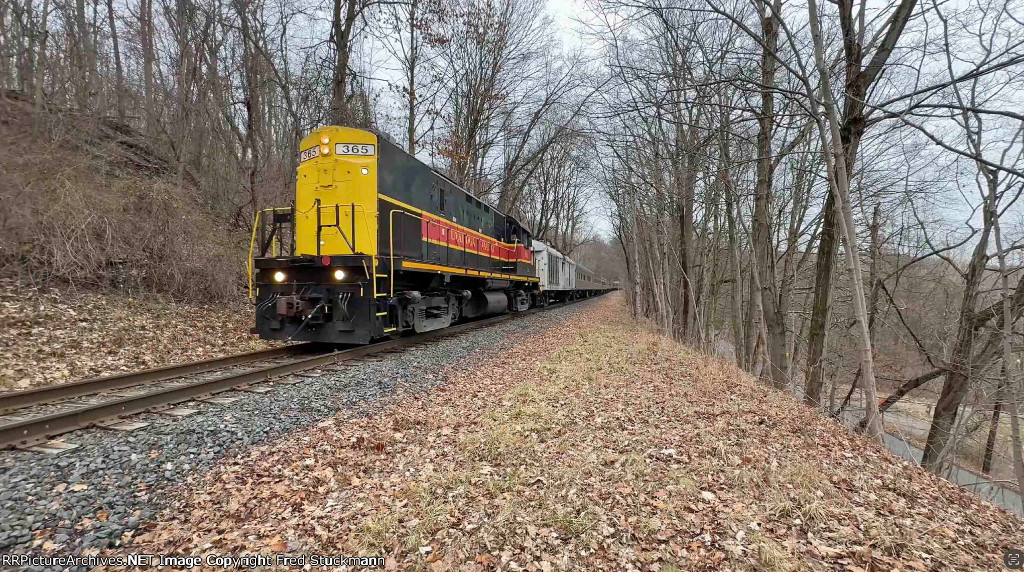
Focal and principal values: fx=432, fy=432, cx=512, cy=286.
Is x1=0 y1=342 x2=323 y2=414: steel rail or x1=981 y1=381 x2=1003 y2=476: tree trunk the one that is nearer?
x1=0 y1=342 x2=323 y2=414: steel rail

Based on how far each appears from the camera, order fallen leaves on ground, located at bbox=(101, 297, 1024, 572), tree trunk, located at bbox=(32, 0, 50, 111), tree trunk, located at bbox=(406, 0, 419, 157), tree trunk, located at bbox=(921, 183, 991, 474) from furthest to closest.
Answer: tree trunk, located at bbox=(406, 0, 419, 157), tree trunk, located at bbox=(32, 0, 50, 111), tree trunk, located at bbox=(921, 183, 991, 474), fallen leaves on ground, located at bbox=(101, 297, 1024, 572)

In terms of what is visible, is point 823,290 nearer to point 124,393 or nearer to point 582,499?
point 582,499

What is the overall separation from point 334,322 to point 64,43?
41.3 feet

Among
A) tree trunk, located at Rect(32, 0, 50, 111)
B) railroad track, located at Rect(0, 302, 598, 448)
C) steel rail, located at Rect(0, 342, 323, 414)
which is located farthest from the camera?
tree trunk, located at Rect(32, 0, 50, 111)

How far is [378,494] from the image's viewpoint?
10.0 feet

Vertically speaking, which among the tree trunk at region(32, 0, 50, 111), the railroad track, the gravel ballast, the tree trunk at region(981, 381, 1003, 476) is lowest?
the tree trunk at region(981, 381, 1003, 476)

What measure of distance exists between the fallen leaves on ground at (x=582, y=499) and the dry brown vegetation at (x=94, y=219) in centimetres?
849

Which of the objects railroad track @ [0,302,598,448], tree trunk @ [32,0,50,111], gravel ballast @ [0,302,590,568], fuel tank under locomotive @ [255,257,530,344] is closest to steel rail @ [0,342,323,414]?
railroad track @ [0,302,598,448]

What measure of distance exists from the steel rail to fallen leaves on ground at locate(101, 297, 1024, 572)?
3076mm

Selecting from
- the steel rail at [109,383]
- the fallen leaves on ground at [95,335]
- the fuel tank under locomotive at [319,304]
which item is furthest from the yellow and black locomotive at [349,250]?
the fallen leaves on ground at [95,335]

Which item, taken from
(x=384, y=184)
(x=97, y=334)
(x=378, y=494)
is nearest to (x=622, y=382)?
(x=378, y=494)

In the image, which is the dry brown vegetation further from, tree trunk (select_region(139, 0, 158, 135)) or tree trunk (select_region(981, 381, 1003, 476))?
tree trunk (select_region(981, 381, 1003, 476))

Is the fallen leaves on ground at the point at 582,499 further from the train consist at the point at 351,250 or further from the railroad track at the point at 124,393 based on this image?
the train consist at the point at 351,250

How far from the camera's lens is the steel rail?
4535mm
